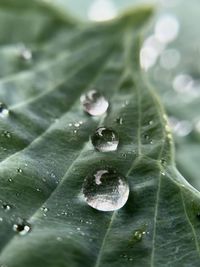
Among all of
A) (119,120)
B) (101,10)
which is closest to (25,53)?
(119,120)

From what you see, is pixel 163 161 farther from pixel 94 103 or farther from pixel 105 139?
pixel 94 103

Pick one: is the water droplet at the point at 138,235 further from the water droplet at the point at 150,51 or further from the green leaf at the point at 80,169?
the water droplet at the point at 150,51

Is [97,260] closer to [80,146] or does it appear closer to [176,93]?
[80,146]

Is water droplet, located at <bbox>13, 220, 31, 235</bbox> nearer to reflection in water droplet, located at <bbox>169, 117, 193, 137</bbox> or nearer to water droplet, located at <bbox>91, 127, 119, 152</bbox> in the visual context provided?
water droplet, located at <bbox>91, 127, 119, 152</bbox>

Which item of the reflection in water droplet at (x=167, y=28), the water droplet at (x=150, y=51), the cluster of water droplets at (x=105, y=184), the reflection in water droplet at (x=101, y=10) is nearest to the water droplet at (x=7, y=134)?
the cluster of water droplets at (x=105, y=184)

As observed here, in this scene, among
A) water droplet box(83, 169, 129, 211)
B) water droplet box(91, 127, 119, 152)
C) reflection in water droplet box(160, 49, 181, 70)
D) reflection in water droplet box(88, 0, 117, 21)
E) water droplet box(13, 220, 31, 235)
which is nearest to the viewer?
water droplet box(13, 220, 31, 235)

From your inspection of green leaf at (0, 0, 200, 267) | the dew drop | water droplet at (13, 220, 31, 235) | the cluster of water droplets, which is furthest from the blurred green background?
water droplet at (13, 220, 31, 235)
